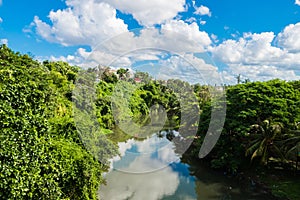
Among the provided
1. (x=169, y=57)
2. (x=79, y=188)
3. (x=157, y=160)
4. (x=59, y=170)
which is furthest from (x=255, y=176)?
(x=59, y=170)

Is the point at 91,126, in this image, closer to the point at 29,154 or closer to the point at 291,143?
the point at 29,154

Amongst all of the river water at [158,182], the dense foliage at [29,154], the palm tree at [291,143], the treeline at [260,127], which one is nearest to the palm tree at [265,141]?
the treeline at [260,127]

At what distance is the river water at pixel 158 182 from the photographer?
9.53 meters

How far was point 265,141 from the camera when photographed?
1112 cm

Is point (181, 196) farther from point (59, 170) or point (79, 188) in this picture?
point (59, 170)

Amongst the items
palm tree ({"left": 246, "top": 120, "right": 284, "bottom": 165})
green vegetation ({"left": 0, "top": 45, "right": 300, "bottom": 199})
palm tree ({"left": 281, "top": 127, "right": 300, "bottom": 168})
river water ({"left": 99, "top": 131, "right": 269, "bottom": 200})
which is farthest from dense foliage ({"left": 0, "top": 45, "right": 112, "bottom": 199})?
palm tree ({"left": 281, "top": 127, "right": 300, "bottom": 168})

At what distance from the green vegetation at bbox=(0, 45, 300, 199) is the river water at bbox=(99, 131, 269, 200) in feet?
2.49

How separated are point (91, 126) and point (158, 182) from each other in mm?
4034

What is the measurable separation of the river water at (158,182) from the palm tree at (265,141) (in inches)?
59.7

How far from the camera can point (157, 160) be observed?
400 inches

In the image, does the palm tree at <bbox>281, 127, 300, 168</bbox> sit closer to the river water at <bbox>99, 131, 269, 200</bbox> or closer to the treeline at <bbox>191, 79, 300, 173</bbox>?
the treeline at <bbox>191, 79, 300, 173</bbox>

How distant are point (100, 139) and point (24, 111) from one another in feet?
18.0

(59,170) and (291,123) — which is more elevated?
(291,123)

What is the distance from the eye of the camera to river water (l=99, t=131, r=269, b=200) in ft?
31.3
